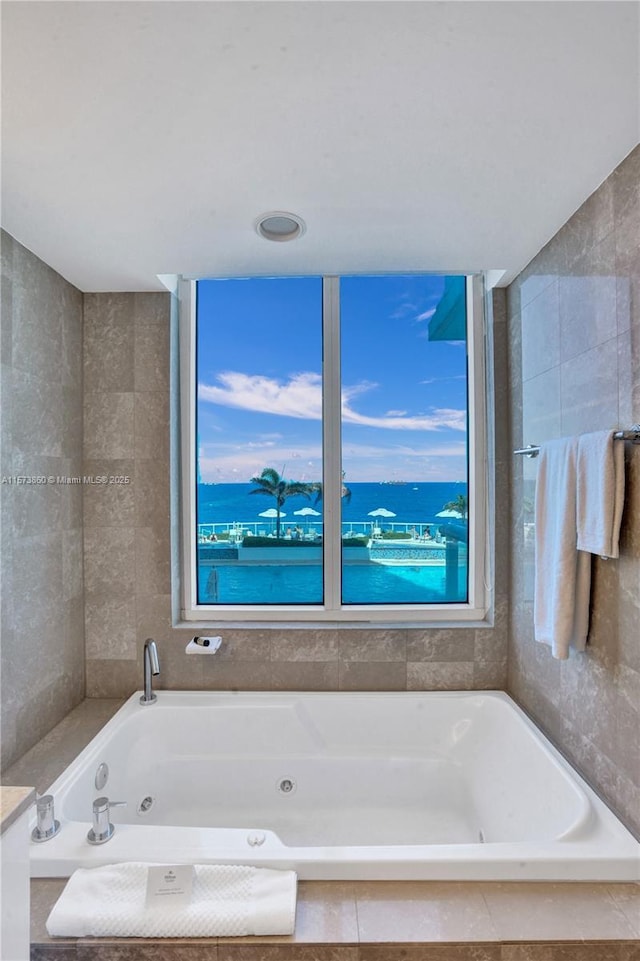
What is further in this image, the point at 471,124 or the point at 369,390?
the point at 369,390

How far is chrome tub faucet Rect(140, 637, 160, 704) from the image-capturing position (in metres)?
1.97

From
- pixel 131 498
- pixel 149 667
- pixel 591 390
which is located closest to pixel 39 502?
pixel 131 498

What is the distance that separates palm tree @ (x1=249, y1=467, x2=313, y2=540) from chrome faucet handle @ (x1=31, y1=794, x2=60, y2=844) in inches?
54.1

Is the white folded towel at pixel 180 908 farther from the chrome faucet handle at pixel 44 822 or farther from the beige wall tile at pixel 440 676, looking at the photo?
the beige wall tile at pixel 440 676

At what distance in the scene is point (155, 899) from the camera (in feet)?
3.61

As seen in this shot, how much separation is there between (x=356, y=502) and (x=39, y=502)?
1442 mm

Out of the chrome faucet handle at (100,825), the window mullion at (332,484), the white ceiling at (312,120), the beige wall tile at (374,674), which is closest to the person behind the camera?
the white ceiling at (312,120)

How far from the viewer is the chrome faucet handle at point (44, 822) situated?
128 cm

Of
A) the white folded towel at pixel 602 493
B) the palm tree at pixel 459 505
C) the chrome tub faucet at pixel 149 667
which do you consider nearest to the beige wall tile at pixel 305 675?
the chrome tub faucet at pixel 149 667

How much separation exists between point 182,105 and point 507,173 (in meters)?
0.97

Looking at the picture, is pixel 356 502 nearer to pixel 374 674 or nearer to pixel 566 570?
pixel 374 674

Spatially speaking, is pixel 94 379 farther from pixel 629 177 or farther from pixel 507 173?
pixel 629 177

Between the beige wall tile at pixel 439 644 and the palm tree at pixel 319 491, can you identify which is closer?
the beige wall tile at pixel 439 644

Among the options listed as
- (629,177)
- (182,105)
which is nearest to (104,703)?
(182,105)
